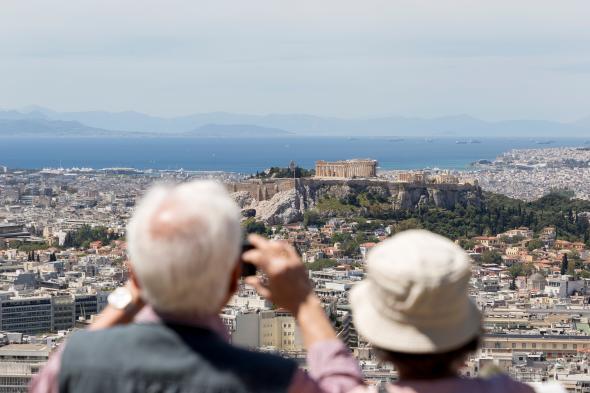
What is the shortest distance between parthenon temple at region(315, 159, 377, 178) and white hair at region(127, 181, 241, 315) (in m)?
60.6

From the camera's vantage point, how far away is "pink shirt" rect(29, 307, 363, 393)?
8.65 ft

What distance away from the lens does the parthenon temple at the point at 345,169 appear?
6344 cm

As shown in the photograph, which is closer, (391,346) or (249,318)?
(391,346)

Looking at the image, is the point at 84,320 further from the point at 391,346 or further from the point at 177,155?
the point at 177,155

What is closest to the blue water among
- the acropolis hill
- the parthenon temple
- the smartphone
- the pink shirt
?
the parthenon temple

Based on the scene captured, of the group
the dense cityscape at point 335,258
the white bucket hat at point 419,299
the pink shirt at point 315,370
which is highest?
the white bucket hat at point 419,299

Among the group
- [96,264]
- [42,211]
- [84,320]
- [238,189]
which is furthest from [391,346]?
[42,211]

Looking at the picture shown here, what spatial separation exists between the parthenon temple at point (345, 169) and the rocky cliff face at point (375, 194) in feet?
6.17

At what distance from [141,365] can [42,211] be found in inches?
2702

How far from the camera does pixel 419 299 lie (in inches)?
106

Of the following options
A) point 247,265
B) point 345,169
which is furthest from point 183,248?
point 345,169

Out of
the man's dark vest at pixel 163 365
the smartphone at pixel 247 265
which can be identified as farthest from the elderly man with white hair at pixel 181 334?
the smartphone at pixel 247 265

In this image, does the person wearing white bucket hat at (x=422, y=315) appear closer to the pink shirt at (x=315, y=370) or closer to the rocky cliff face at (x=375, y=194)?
the pink shirt at (x=315, y=370)

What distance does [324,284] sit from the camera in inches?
1500
